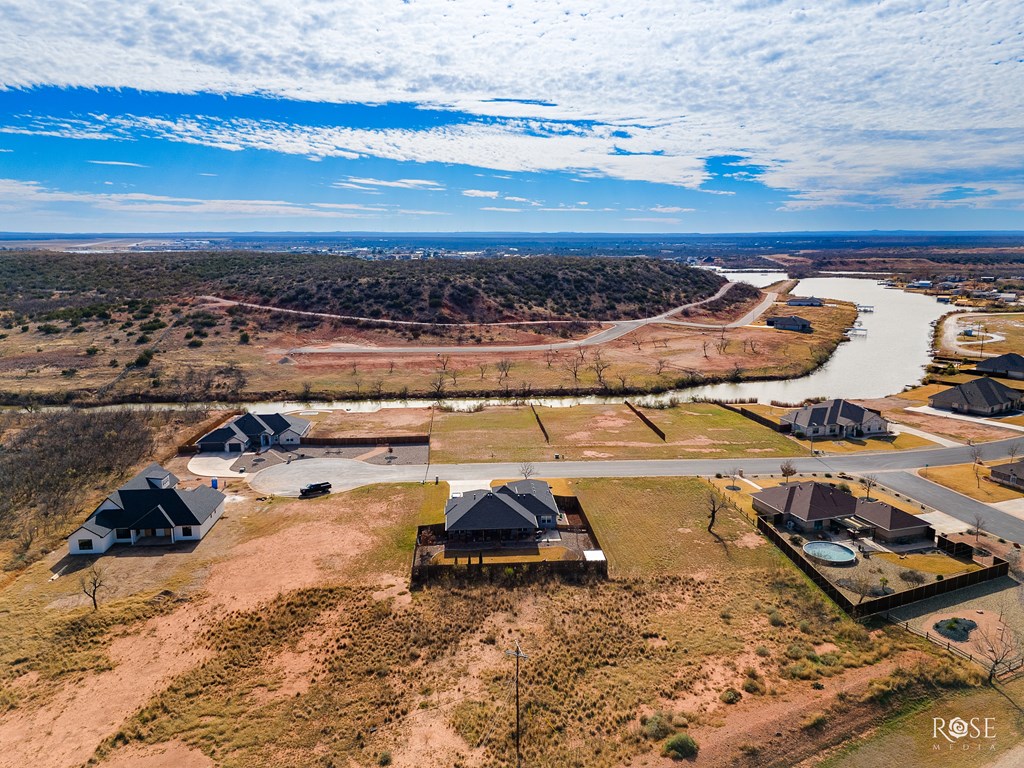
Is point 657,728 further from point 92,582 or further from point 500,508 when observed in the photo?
point 92,582

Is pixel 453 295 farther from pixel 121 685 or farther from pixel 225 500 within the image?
pixel 121 685

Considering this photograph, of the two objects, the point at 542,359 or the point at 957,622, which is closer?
the point at 957,622

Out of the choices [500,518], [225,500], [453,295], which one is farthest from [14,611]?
[453,295]

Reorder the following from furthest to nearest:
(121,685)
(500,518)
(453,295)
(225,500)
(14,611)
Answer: (453,295), (225,500), (500,518), (14,611), (121,685)

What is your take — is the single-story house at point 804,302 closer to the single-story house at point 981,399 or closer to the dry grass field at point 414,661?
the single-story house at point 981,399

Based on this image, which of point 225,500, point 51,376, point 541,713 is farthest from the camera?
point 51,376

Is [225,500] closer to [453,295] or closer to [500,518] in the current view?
[500,518]

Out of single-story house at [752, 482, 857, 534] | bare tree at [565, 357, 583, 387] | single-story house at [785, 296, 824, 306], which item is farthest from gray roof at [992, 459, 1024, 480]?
single-story house at [785, 296, 824, 306]
